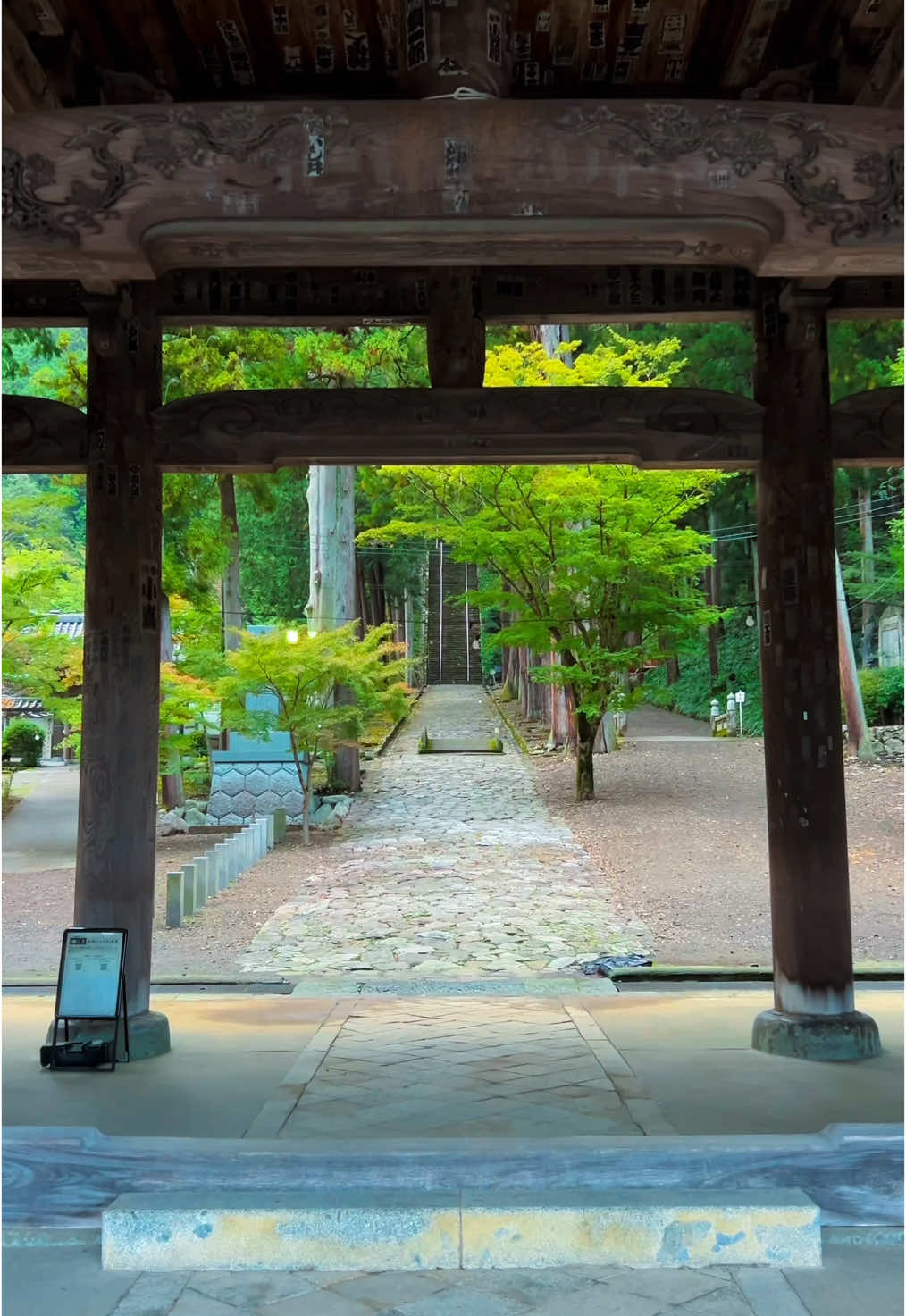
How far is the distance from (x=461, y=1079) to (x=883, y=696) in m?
22.0

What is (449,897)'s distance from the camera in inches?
541

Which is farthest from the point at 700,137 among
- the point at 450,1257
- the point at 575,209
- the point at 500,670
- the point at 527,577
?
the point at 500,670

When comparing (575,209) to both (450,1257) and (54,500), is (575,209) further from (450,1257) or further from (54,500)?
(54,500)

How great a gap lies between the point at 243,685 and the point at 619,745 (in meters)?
11.8

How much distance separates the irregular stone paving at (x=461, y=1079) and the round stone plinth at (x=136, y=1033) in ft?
2.86

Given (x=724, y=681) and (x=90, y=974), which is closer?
(x=90, y=974)

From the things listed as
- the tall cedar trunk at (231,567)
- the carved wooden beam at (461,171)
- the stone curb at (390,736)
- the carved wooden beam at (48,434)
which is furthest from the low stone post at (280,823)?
the carved wooden beam at (461,171)

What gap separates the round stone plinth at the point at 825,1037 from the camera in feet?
20.8

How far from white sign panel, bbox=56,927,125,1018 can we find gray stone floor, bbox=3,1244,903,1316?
7.99ft

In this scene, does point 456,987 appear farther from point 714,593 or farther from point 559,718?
point 714,593

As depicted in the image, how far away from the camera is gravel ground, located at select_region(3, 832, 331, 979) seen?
35.3 feet

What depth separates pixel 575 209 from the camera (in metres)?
4.10

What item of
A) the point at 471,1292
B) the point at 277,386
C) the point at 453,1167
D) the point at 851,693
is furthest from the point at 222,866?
the point at 851,693

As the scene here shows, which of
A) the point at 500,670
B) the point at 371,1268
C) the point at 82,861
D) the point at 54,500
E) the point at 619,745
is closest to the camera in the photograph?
the point at 371,1268
